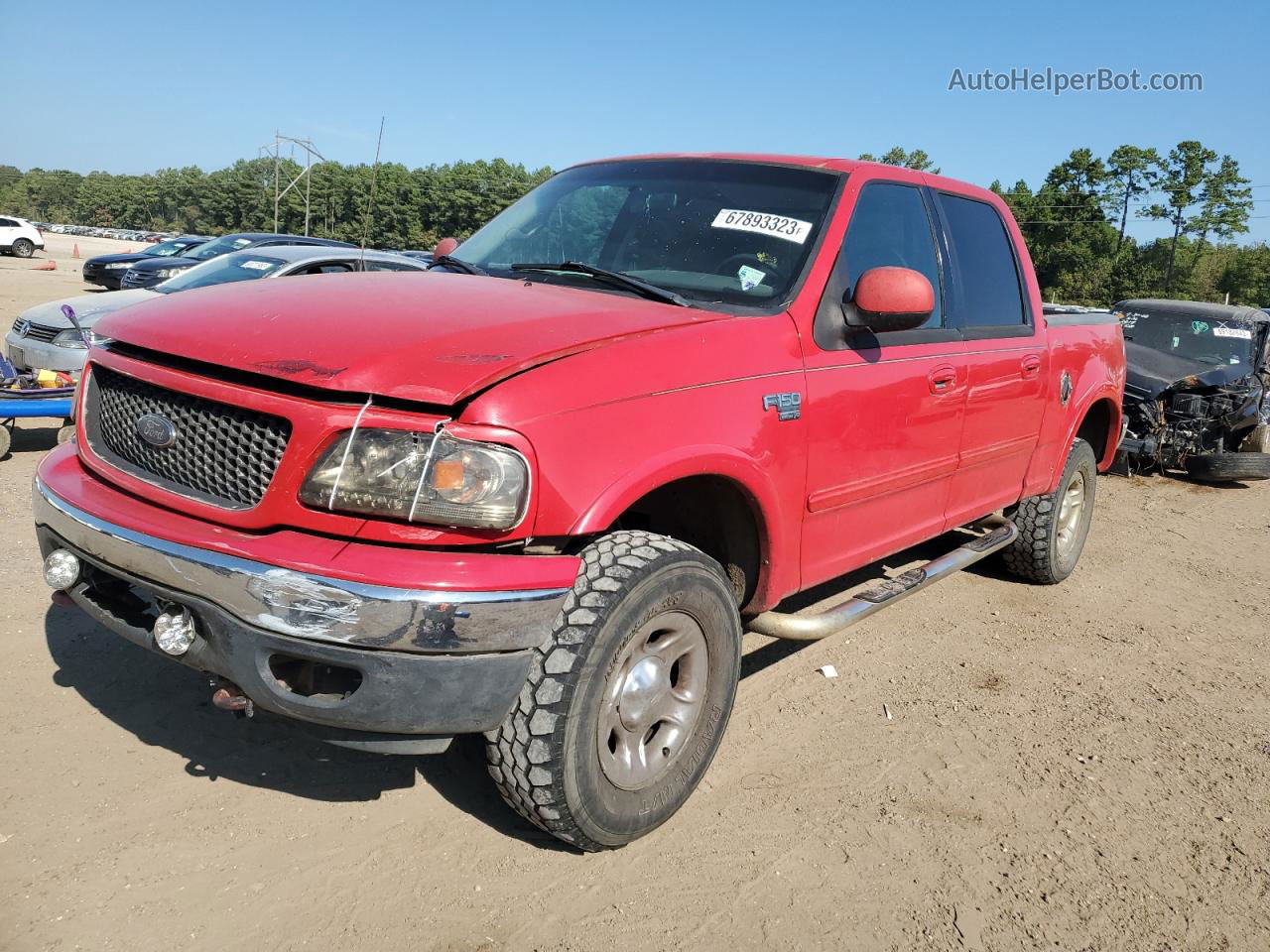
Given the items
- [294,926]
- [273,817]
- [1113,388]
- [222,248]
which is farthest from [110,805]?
[222,248]

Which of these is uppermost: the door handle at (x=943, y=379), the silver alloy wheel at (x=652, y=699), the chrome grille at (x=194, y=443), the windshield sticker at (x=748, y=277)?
the windshield sticker at (x=748, y=277)

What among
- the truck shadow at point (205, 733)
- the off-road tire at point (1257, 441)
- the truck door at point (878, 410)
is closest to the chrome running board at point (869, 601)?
the truck door at point (878, 410)

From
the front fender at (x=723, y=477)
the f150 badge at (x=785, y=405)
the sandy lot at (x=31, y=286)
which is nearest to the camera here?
the front fender at (x=723, y=477)

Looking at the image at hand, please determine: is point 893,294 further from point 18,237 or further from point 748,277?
point 18,237

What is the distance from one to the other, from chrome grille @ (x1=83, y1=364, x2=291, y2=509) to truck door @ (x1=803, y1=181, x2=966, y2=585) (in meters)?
1.64

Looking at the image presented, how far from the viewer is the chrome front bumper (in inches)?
84.3

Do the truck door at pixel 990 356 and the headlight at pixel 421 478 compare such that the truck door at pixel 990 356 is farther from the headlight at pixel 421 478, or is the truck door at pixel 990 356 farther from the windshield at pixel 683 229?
the headlight at pixel 421 478

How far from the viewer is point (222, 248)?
16438 millimetres

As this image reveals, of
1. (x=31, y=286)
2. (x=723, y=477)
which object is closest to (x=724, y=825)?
(x=723, y=477)

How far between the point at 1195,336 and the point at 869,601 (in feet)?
29.9

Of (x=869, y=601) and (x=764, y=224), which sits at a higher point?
(x=764, y=224)

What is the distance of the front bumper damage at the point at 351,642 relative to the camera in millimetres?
2152

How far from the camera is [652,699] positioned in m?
2.72

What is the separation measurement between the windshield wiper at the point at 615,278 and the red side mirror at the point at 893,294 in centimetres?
59
